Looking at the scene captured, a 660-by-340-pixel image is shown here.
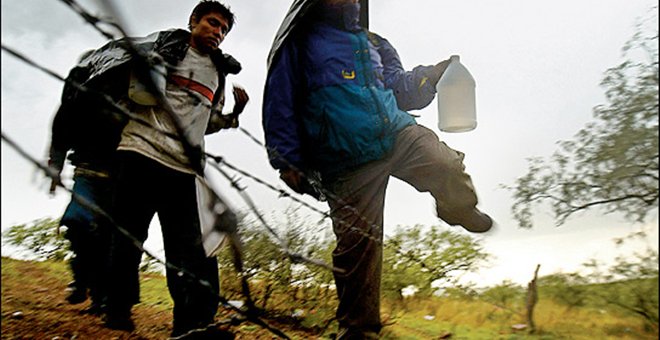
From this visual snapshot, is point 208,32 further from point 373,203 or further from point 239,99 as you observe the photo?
point 373,203

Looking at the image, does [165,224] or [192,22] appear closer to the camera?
[165,224]

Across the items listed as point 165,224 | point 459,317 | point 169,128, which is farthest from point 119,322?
point 459,317

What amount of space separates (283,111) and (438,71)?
1.86 ft

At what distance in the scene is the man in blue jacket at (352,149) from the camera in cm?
164

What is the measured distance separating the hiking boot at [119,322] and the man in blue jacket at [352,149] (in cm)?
75

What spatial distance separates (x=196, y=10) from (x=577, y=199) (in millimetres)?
1445

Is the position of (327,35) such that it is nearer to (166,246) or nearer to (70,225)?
(166,246)

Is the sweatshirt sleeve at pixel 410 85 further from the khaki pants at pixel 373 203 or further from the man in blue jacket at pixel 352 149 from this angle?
the khaki pants at pixel 373 203

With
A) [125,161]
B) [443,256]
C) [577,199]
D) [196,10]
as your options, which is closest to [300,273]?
[443,256]

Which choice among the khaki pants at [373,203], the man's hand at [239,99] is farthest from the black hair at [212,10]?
the khaki pants at [373,203]

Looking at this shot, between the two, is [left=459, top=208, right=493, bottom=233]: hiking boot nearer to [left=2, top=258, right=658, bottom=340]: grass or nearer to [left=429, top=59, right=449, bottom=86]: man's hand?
[left=2, top=258, right=658, bottom=340]: grass

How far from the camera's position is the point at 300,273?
2299 millimetres

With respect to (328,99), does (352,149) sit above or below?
below

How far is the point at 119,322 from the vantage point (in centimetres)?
190
